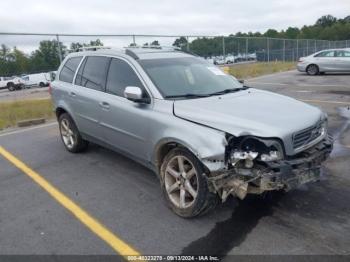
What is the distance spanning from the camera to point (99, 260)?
3.50 meters

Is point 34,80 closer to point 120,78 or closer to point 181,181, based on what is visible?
point 120,78

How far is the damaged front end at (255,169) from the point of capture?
11.9 ft

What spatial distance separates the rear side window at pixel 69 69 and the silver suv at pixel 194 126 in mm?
373

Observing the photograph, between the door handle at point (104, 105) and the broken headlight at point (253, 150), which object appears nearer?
the broken headlight at point (253, 150)

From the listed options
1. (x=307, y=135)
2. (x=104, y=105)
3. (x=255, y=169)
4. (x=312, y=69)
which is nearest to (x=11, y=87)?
(x=312, y=69)

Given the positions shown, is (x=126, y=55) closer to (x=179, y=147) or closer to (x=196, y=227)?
(x=179, y=147)

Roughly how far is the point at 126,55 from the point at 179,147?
1782 mm

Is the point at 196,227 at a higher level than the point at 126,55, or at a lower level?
lower

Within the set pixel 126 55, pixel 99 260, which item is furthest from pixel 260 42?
pixel 99 260

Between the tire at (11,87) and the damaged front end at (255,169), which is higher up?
the damaged front end at (255,169)

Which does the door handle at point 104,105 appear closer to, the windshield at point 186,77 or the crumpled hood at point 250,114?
the windshield at point 186,77

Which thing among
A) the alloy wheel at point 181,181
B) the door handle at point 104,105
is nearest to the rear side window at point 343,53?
the door handle at point 104,105

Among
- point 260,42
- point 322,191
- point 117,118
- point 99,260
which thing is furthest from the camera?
point 260,42

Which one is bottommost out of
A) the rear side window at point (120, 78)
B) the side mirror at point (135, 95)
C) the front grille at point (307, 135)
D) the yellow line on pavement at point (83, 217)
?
the yellow line on pavement at point (83, 217)
